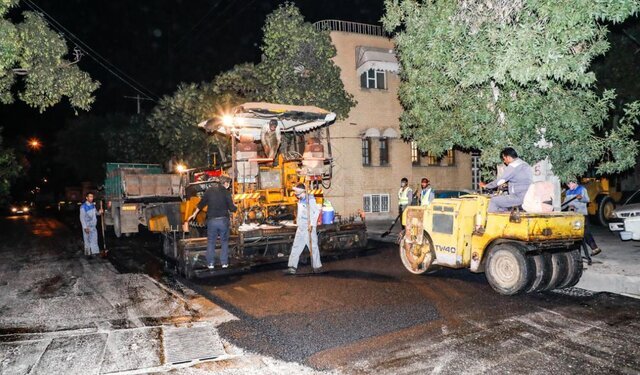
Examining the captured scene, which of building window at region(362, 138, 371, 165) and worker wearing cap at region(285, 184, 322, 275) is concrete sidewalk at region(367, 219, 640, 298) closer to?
worker wearing cap at region(285, 184, 322, 275)

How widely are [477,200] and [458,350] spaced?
10.3ft

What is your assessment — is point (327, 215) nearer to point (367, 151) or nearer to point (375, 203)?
point (375, 203)

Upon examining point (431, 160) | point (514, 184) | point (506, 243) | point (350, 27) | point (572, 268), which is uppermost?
point (350, 27)

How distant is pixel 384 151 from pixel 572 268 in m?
15.9

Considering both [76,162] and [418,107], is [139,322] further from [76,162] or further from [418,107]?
[76,162]

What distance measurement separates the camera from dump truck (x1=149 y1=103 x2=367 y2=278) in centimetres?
927

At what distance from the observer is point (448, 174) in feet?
79.3

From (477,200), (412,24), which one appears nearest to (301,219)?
(477,200)

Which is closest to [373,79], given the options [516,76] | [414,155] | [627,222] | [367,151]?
[367,151]

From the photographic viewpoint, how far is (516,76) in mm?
7070

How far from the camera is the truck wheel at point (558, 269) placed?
6.88 meters

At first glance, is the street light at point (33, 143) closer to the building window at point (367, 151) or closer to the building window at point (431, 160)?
the building window at point (367, 151)

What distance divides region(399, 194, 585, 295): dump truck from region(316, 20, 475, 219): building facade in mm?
13327

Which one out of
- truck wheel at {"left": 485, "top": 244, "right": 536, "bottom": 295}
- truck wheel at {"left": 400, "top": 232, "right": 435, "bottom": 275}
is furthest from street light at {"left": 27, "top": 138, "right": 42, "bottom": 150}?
truck wheel at {"left": 485, "top": 244, "right": 536, "bottom": 295}
